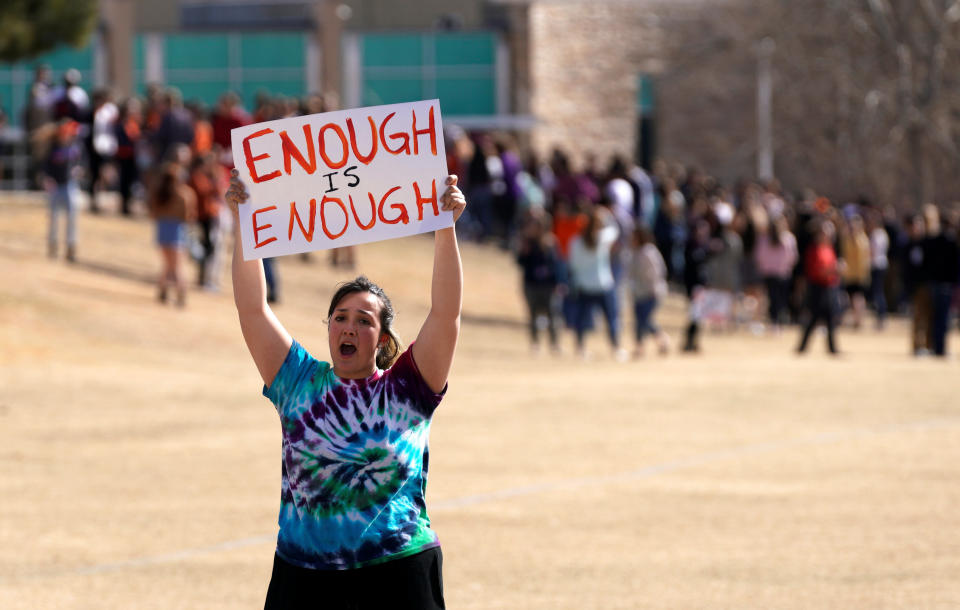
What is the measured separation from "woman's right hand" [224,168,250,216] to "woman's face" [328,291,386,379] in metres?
0.49

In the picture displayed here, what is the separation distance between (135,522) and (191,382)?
744 cm

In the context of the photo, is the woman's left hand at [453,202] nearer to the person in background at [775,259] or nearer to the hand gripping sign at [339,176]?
the hand gripping sign at [339,176]

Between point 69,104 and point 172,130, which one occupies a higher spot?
point 69,104

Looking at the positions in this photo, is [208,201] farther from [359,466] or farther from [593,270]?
[359,466]

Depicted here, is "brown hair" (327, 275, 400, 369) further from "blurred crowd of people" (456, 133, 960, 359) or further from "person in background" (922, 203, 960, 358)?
"person in background" (922, 203, 960, 358)

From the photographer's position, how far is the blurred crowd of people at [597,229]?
2167cm

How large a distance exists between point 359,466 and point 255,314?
0.58m

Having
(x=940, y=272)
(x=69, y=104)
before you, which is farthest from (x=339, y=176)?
(x=69, y=104)

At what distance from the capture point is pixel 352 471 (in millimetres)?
4840

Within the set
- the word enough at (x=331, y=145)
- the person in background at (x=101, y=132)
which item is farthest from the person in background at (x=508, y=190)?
the word enough at (x=331, y=145)

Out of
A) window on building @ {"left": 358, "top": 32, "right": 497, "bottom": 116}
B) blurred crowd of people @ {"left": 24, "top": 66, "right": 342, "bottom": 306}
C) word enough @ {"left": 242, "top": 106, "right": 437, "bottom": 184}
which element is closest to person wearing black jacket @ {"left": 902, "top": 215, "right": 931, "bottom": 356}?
blurred crowd of people @ {"left": 24, "top": 66, "right": 342, "bottom": 306}

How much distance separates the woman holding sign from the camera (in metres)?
4.81

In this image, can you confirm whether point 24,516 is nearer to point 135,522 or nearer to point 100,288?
point 135,522

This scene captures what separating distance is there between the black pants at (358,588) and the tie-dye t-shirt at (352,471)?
0.08 ft
